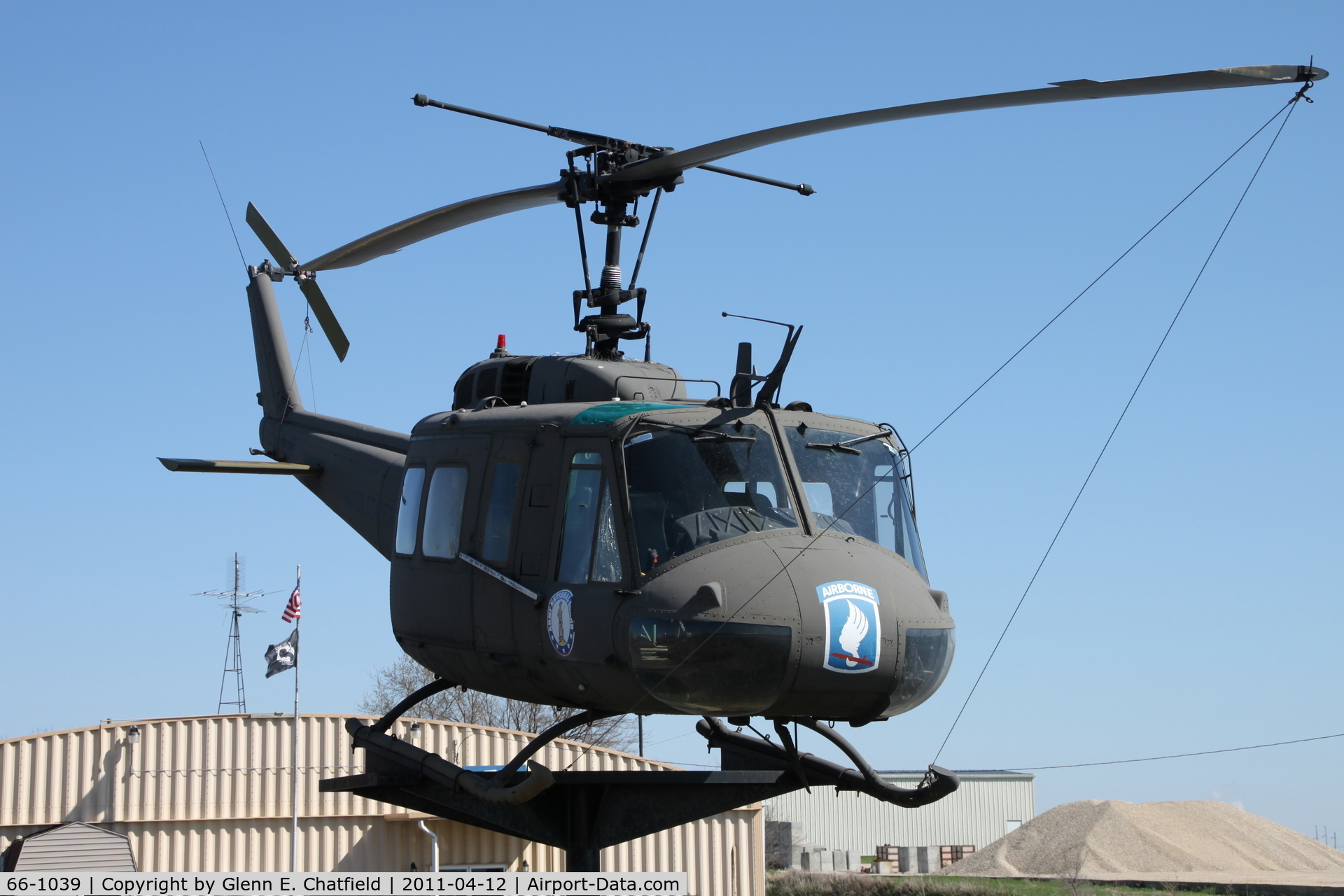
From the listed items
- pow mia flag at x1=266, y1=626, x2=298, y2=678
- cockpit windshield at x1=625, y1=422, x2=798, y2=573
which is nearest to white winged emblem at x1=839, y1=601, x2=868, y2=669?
cockpit windshield at x1=625, y1=422, x2=798, y2=573

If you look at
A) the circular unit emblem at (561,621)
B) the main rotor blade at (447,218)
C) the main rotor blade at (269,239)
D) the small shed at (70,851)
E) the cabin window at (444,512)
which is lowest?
the small shed at (70,851)

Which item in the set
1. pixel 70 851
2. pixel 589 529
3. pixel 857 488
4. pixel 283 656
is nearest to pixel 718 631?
pixel 589 529

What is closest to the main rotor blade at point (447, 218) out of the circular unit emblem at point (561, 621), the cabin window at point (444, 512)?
the cabin window at point (444, 512)

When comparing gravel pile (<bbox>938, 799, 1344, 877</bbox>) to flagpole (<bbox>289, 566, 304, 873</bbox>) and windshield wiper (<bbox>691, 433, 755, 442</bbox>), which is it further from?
windshield wiper (<bbox>691, 433, 755, 442</bbox>)

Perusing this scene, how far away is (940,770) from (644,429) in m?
3.51

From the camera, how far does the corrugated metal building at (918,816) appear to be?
5697 centimetres

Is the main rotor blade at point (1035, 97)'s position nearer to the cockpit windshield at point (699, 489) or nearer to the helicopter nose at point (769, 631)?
the cockpit windshield at point (699, 489)

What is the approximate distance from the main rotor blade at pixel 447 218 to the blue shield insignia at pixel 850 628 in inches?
186

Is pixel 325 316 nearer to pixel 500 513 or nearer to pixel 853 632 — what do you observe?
pixel 500 513

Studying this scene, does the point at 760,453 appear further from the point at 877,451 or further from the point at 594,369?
Result: the point at 594,369

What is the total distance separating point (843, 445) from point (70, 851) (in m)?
15.4

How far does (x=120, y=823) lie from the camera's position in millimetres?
23156

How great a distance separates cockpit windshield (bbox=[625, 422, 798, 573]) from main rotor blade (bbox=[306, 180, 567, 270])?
3.32 m

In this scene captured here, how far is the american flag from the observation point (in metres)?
27.7
